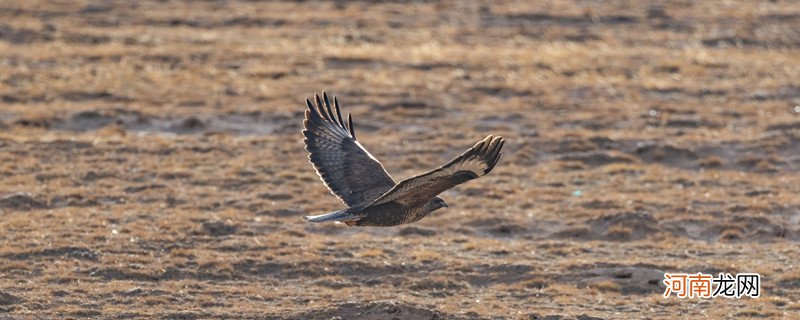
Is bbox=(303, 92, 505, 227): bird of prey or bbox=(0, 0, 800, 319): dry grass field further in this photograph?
bbox=(0, 0, 800, 319): dry grass field

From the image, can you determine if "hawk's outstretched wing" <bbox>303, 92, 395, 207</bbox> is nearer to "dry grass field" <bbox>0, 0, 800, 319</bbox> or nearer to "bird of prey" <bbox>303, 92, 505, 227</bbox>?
"bird of prey" <bbox>303, 92, 505, 227</bbox>

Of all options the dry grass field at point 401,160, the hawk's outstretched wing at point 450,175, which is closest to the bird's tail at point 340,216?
the hawk's outstretched wing at point 450,175

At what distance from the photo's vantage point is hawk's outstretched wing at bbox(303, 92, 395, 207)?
12.3 meters

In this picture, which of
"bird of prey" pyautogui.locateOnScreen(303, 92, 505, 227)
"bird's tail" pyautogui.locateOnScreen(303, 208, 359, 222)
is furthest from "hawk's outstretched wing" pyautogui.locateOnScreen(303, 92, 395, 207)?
"bird's tail" pyautogui.locateOnScreen(303, 208, 359, 222)

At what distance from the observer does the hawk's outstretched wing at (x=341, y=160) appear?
12.3 metres

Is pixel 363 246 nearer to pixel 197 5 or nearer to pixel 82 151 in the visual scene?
pixel 82 151

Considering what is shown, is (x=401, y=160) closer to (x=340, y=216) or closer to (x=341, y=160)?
(x=341, y=160)

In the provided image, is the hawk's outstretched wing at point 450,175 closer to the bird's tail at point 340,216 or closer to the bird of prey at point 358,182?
the bird of prey at point 358,182

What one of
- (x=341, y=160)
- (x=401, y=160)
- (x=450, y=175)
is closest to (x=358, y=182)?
(x=341, y=160)

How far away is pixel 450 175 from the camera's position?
33.7 feet

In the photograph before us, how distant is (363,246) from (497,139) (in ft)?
23.7

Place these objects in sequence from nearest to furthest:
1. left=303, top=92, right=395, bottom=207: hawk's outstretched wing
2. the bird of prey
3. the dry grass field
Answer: the bird of prey < left=303, top=92, right=395, bottom=207: hawk's outstretched wing < the dry grass field

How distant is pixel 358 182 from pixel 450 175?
219 cm

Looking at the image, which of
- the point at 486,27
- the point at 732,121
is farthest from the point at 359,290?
the point at 486,27
